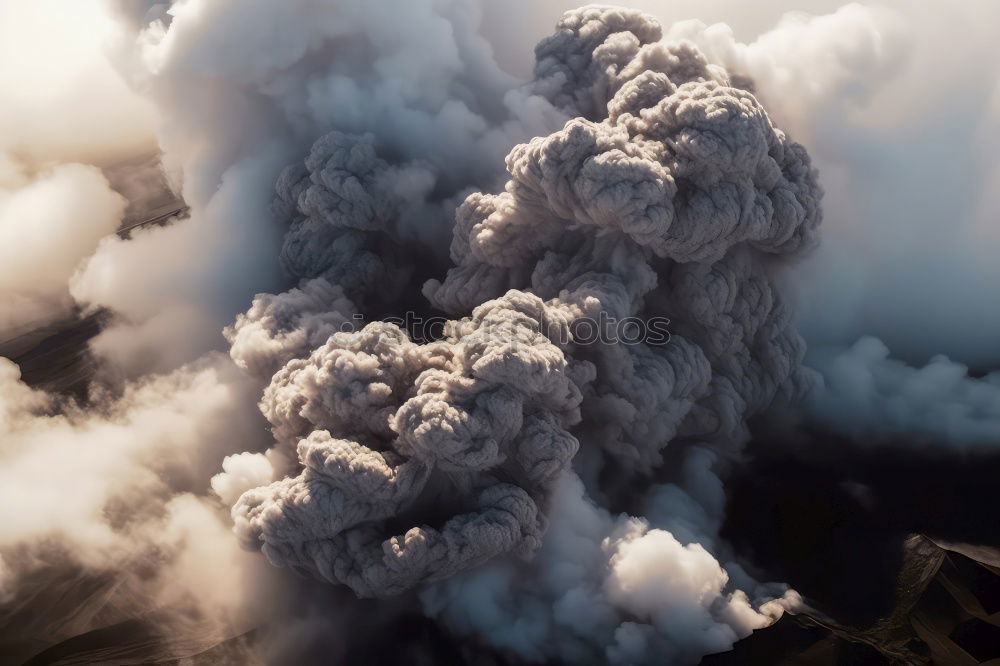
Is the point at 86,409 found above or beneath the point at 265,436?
above

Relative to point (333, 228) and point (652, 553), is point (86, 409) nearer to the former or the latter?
point (333, 228)

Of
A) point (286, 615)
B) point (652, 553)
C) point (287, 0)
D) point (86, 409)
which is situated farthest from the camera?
point (86, 409)

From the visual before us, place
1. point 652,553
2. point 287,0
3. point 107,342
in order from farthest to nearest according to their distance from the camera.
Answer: point 107,342 < point 287,0 < point 652,553

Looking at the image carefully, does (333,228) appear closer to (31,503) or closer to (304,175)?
(304,175)

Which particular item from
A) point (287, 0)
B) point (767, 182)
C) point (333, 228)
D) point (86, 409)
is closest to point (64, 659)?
point (86, 409)

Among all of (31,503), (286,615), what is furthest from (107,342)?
(286,615)

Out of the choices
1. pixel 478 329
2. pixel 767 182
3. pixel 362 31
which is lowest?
pixel 478 329

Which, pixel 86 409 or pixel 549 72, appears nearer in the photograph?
pixel 549 72
